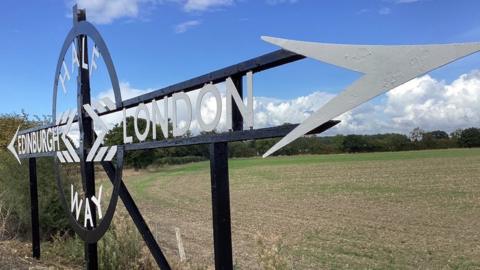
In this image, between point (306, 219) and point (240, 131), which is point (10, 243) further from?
point (306, 219)

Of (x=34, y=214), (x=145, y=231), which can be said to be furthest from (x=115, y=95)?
(x=34, y=214)

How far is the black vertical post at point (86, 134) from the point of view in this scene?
5.97 m

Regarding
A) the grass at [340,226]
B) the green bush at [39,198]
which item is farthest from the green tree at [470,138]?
the green bush at [39,198]

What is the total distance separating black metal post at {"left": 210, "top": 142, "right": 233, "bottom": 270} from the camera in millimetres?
3414

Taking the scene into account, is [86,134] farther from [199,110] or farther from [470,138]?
[470,138]

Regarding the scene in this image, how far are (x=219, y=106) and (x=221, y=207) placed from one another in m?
0.68

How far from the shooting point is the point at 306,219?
1683 centimetres

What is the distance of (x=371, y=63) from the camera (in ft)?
7.77

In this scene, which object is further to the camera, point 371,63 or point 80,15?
point 80,15

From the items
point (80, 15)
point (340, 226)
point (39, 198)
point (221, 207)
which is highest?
point (80, 15)

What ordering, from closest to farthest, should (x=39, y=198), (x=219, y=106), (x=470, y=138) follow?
1. (x=219, y=106)
2. (x=39, y=198)
3. (x=470, y=138)

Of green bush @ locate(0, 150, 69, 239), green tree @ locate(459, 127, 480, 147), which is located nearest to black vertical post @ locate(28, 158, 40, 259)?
green bush @ locate(0, 150, 69, 239)

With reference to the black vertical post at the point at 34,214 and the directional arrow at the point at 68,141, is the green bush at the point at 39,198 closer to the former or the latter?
the black vertical post at the point at 34,214

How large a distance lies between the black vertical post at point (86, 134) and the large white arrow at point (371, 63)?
380 cm
